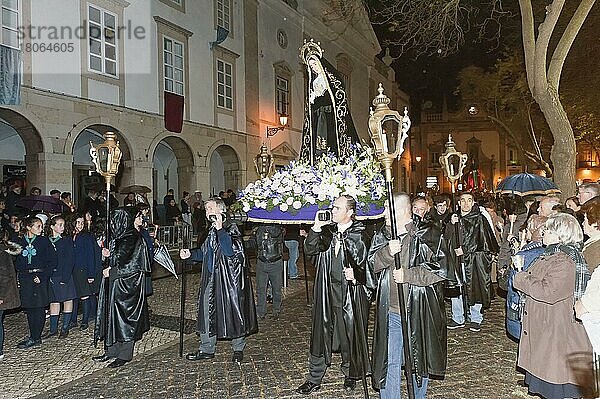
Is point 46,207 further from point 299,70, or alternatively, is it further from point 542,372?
point 299,70

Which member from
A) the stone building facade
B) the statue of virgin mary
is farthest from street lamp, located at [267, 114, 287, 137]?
the statue of virgin mary

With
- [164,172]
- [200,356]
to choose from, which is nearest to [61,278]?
[200,356]

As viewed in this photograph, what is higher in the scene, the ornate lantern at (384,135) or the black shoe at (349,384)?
the ornate lantern at (384,135)

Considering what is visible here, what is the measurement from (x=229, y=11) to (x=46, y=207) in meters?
14.3

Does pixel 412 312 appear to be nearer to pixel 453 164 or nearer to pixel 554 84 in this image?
pixel 453 164

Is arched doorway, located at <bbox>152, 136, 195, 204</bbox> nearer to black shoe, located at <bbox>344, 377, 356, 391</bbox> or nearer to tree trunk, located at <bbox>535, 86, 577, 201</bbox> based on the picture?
Result: tree trunk, located at <bbox>535, 86, 577, 201</bbox>

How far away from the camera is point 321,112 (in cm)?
873

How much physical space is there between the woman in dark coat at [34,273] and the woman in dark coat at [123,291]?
1316mm

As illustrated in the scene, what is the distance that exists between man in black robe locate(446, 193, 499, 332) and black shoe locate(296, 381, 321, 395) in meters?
3.48

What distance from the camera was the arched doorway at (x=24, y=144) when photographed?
48.8 feet

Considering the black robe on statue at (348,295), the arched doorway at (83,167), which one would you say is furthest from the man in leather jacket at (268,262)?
the arched doorway at (83,167)

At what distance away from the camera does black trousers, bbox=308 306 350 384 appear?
5.95 metres

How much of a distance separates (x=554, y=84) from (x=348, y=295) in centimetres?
914

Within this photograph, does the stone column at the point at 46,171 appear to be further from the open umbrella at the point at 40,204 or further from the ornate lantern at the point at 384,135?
the ornate lantern at the point at 384,135
